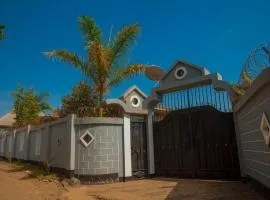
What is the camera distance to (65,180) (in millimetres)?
7867

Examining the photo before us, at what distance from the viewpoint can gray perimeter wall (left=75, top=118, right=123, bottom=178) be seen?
816cm

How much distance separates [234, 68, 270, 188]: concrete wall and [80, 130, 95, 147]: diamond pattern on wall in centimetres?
491

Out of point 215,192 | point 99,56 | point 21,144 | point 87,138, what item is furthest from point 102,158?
point 21,144

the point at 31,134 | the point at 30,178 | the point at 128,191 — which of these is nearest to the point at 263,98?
the point at 128,191

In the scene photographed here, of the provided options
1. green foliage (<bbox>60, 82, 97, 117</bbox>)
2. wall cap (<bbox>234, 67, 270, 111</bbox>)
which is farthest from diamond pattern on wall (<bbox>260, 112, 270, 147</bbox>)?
green foliage (<bbox>60, 82, 97, 117</bbox>)

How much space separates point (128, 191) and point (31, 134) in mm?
8423

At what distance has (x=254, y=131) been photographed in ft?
18.2

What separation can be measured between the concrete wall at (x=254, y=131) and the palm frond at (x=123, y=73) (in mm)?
4095

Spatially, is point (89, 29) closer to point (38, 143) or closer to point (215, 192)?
point (38, 143)

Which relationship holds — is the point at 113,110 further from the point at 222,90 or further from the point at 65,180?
the point at 222,90

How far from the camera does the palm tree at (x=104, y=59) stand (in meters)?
9.13

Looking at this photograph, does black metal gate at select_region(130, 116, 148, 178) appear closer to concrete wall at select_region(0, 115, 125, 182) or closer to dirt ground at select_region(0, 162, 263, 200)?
concrete wall at select_region(0, 115, 125, 182)

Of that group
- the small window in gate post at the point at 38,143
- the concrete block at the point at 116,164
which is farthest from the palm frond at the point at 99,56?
the small window in gate post at the point at 38,143

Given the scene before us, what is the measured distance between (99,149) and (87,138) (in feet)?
1.93
